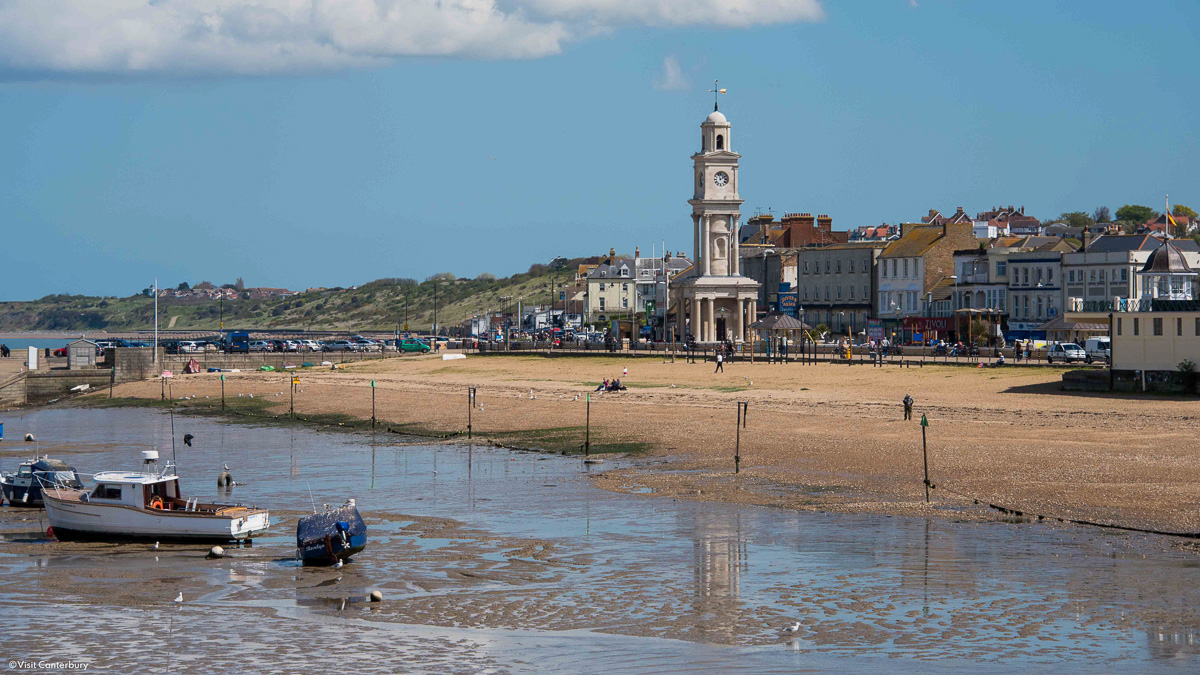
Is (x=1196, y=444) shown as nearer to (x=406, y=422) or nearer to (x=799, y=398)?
(x=799, y=398)

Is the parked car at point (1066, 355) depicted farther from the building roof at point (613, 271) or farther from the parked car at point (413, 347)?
the building roof at point (613, 271)

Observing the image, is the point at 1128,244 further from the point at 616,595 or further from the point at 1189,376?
the point at 616,595

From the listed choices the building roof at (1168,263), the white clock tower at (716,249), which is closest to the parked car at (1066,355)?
the building roof at (1168,263)

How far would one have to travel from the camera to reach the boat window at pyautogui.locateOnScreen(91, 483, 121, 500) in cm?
2778

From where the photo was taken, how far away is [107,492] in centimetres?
2786

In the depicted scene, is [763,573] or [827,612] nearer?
[827,612]

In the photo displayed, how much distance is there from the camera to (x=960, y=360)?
68000mm

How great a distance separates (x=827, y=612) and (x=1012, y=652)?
3234 mm

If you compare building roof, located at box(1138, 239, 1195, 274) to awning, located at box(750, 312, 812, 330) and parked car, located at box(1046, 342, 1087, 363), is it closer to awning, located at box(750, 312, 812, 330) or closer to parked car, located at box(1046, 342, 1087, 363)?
parked car, located at box(1046, 342, 1087, 363)

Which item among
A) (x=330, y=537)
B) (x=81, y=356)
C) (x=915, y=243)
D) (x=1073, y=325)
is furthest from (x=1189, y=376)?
(x=81, y=356)

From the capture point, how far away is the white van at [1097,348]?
63.5 meters

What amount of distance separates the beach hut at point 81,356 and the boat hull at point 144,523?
60688 millimetres

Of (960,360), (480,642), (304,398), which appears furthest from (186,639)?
(960,360)

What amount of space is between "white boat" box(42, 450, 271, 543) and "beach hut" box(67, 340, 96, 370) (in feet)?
199
